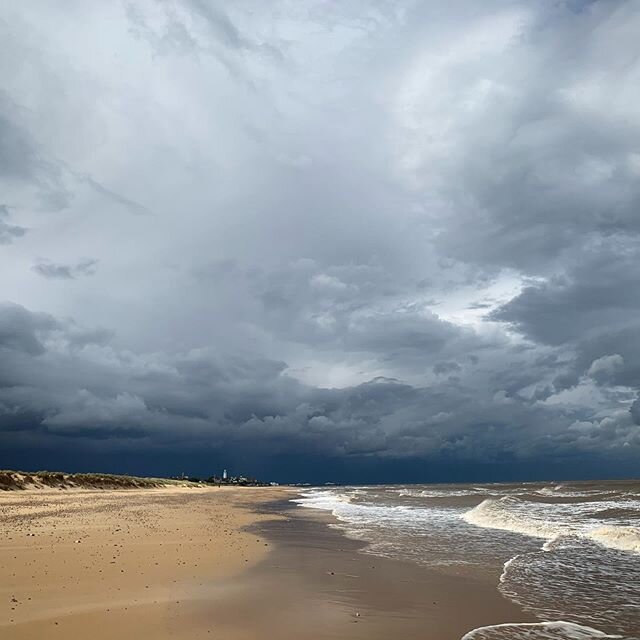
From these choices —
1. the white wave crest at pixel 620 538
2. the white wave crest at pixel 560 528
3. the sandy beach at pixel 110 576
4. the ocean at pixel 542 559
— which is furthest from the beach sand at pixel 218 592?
the white wave crest at pixel 560 528

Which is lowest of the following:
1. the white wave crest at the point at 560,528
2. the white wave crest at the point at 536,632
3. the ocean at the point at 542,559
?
the white wave crest at the point at 536,632

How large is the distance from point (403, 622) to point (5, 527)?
16.5 m

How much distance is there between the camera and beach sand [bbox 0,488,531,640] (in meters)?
8.67

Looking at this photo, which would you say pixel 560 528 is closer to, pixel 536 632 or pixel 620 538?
pixel 620 538

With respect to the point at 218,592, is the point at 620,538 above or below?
above

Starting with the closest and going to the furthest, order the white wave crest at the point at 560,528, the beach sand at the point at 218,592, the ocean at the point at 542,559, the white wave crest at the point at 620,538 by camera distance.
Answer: the beach sand at the point at 218,592 < the ocean at the point at 542,559 < the white wave crest at the point at 620,538 < the white wave crest at the point at 560,528

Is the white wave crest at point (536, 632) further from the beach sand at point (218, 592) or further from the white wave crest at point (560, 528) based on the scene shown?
the white wave crest at point (560, 528)

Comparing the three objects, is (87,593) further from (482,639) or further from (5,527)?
(5,527)

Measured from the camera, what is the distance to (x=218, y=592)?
11.2m

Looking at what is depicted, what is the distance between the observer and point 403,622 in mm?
9516

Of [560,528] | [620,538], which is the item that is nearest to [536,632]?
[620,538]


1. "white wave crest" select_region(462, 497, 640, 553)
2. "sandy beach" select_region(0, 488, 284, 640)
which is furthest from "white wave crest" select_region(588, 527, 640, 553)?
"sandy beach" select_region(0, 488, 284, 640)

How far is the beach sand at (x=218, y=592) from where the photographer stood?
8672 mm

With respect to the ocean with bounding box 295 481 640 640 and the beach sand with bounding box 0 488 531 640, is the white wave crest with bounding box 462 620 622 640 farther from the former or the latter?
the beach sand with bounding box 0 488 531 640
